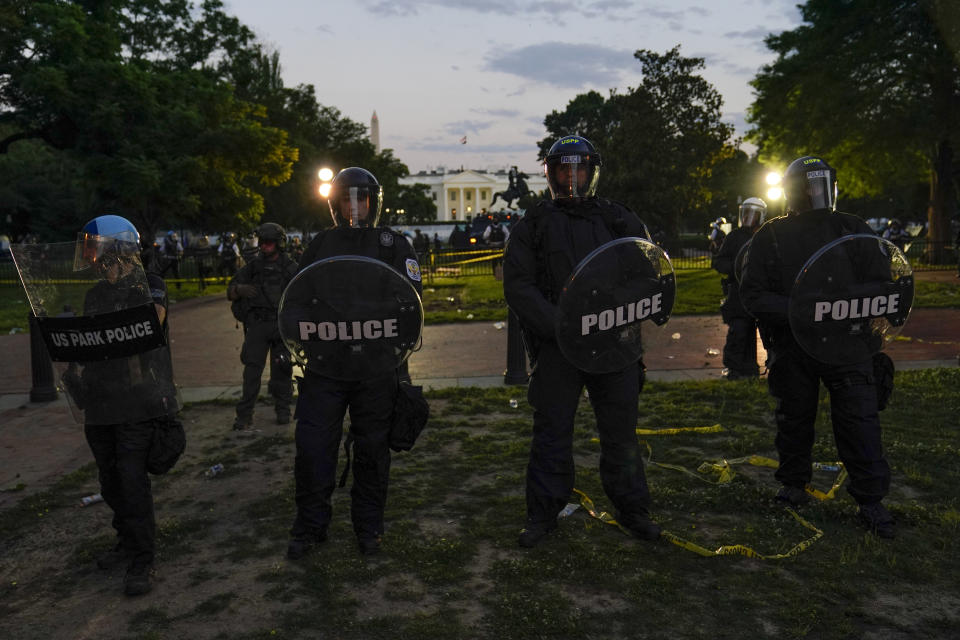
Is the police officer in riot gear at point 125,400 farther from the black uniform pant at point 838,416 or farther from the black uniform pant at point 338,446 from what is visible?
the black uniform pant at point 838,416

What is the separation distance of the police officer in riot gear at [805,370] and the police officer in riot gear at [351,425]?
1.97 metres

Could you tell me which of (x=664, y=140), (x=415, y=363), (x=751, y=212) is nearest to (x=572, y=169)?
(x=751, y=212)

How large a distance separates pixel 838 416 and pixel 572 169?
1.95 m

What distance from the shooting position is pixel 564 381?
394cm

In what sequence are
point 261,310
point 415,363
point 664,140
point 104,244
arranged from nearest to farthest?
point 104,244, point 261,310, point 415,363, point 664,140

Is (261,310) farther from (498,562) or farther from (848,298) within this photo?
(848,298)

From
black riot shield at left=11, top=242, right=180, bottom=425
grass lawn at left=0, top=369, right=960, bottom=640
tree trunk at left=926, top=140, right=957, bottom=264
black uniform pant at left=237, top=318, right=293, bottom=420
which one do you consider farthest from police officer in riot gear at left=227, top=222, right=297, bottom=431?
tree trunk at left=926, top=140, right=957, bottom=264

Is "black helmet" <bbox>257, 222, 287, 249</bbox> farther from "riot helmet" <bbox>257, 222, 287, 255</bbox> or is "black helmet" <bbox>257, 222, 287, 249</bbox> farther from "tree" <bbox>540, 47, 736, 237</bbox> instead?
"tree" <bbox>540, 47, 736, 237</bbox>

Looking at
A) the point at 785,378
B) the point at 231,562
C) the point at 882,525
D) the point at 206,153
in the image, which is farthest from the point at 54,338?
the point at 206,153

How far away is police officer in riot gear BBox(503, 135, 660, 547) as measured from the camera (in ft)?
12.8

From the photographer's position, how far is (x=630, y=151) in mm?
39156

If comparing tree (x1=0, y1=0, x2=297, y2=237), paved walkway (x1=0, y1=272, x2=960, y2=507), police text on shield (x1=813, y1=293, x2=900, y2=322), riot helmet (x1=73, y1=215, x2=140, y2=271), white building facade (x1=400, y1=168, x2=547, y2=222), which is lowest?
paved walkway (x1=0, y1=272, x2=960, y2=507)

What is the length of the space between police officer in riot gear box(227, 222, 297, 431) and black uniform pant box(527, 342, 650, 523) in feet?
11.4

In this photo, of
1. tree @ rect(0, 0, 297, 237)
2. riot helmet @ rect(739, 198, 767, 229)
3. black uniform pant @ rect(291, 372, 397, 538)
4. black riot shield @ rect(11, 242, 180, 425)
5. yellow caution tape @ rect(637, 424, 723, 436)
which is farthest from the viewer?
tree @ rect(0, 0, 297, 237)
